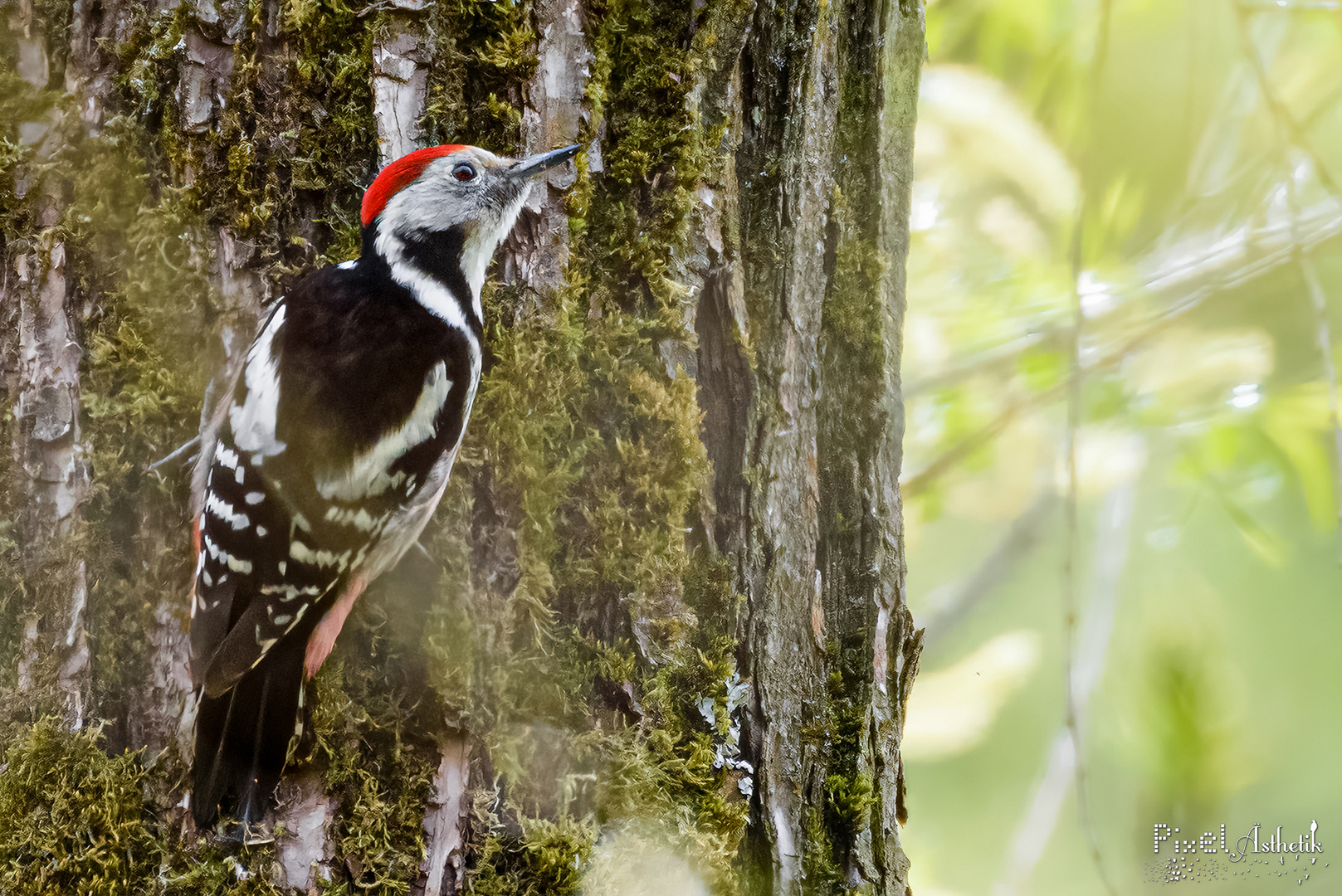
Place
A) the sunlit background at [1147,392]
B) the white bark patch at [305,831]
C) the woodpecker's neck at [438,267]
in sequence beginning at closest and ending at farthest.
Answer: the white bark patch at [305,831] < the woodpecker's neck at [438,267] < the sunlit background at [1147,392]

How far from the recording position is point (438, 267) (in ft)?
3.92

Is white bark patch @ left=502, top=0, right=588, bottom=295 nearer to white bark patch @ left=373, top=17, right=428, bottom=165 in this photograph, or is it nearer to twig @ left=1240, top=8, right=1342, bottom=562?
white bark patch @ left=373, top=17, right=428, bottom=165

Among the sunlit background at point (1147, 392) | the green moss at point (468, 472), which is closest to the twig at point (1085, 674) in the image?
the sunlit background at point (1147, 392)

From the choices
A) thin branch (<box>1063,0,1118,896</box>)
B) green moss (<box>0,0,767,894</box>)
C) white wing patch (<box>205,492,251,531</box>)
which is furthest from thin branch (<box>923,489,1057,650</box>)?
white wing patch (<box>205,492,251,531</box>)

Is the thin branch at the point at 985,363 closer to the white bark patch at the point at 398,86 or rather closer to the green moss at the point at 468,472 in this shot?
the green moss at the point at 468,472

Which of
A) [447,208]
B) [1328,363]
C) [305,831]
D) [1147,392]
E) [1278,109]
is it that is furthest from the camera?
[1147,392]

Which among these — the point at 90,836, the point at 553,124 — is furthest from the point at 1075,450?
the point at 90,836

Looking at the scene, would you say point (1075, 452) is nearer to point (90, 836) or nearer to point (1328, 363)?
point (1328, 363)

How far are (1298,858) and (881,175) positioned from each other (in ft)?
5.82

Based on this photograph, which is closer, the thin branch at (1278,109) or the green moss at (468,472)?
the green moss at (468,472)

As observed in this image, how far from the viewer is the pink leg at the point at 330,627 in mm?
961

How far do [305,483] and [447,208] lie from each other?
0.45 meters

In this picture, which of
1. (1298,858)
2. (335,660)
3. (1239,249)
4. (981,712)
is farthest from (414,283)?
(1298,858)

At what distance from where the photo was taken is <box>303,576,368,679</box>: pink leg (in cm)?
96
